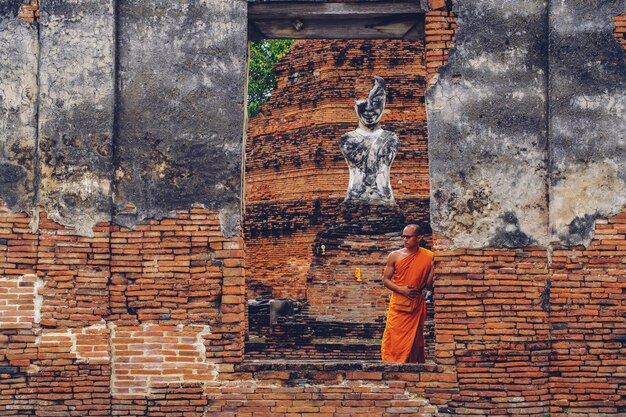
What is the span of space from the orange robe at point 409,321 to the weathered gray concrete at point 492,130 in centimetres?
91

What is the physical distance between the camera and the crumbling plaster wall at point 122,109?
296 inches

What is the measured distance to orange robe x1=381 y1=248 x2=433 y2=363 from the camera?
331 inches

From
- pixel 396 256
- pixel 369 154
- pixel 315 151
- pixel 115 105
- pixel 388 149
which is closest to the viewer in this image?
pixel 115 105

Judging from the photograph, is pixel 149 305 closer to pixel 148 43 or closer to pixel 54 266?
pixel 54 266

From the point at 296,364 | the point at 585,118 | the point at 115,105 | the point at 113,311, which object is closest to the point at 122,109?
the point at 115,105

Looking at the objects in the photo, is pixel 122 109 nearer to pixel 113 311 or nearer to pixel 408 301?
pixel 113 311

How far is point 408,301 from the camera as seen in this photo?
8445mm

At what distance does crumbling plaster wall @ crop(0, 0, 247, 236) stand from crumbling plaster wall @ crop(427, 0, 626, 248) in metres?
1.63

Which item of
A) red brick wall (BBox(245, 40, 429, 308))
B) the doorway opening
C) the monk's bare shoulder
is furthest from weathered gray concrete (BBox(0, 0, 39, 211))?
red brick wall (BBox(245, 40, 429, 308))

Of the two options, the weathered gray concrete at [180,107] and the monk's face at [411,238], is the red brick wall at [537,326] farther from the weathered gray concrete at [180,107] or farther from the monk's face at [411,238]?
the weathered gray concrete at [180,107]

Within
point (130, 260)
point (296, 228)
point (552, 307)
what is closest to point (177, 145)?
point (130, 260)

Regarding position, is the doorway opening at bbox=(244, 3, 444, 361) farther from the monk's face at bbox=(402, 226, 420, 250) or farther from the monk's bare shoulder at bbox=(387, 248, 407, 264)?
the monk's face at bbox=(402, 226, 420, 250)

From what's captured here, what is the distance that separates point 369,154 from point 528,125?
2712mm

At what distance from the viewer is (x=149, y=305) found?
753 cm
